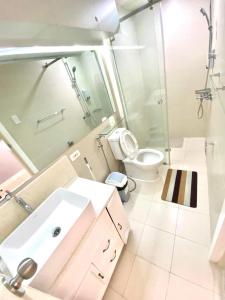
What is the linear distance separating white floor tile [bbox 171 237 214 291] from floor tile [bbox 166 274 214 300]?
1.4 inches

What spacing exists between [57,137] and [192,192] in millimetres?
1746

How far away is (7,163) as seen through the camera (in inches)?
40.8

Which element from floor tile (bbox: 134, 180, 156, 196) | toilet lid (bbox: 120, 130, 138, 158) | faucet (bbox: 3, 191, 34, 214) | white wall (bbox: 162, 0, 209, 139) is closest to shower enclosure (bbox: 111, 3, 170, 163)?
toilet lid (bbox: 120, 130, 138, 158)

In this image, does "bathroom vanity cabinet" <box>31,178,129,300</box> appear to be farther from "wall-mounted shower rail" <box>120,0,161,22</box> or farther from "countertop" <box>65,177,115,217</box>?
"wall-mounted shower rail" <box>120,0,161,22</box>

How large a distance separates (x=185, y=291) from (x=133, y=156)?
1416 millimetres

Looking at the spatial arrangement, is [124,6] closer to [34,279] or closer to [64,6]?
[64,6]

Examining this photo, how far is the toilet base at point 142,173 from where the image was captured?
2.07 meters

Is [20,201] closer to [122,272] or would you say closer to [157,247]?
[122,272]

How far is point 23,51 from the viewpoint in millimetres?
1139

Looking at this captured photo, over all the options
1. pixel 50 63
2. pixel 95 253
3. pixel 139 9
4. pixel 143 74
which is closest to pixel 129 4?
pixel 139 9

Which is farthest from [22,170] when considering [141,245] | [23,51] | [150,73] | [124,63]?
[150,73]

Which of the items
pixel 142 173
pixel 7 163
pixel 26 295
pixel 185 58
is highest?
pixel 185 58

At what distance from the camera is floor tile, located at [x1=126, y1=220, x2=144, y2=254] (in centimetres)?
149

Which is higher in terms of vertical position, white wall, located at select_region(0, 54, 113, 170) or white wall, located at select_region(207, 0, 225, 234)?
white wall, located at select_region(207, 0, 225, 234)
